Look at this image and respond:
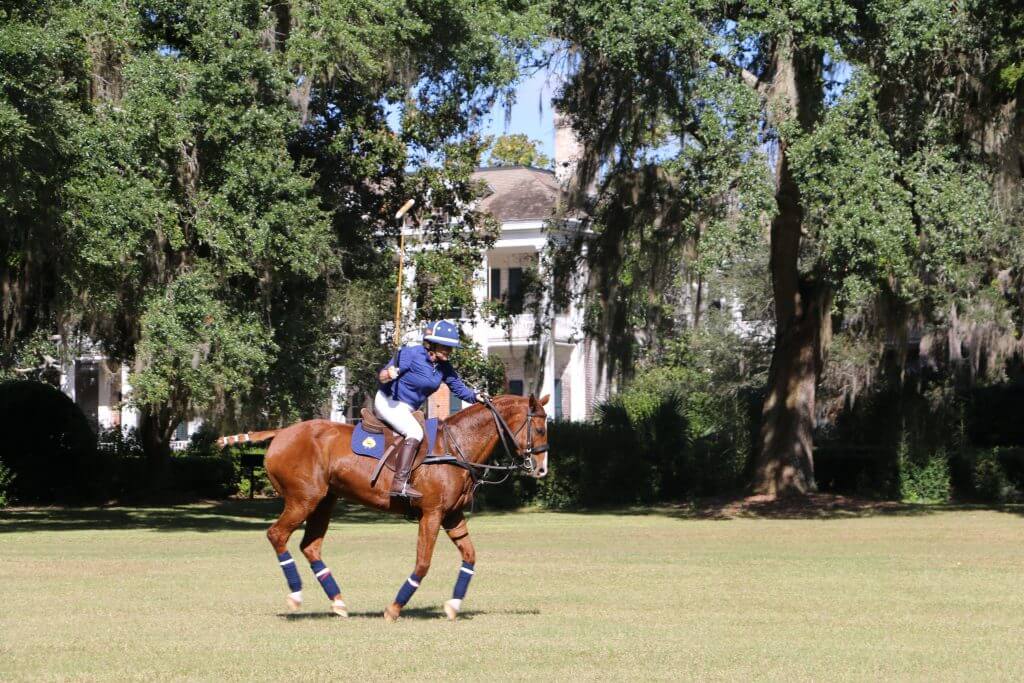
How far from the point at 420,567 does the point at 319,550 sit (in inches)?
38.4

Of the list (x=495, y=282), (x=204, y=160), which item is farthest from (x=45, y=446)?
(x=495, y=282)

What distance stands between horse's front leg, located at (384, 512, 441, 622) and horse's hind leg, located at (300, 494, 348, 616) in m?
0.51

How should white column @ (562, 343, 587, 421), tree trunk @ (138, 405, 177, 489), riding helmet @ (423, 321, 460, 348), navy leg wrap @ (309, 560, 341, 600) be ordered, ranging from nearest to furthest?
riding helmet @ (423, 321, 460, 348)
navy leg wrap @ (309, 560, 341, 600)
tree trunk @ (138, 405, 177, 489)
white column @ (562, 343, 587, 421)

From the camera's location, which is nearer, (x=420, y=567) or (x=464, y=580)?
(x=420, y=567)

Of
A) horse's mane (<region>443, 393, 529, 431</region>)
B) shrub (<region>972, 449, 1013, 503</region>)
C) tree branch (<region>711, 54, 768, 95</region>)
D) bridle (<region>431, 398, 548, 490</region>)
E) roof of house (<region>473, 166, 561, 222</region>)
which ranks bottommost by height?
shrub (<region>972, 449, 1013, 503</region>)

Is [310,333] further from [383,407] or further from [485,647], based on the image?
[485,647]

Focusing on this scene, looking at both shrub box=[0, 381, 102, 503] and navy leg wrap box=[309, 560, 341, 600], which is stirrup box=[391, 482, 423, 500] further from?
shrub box=[0, 381, 102, 503]

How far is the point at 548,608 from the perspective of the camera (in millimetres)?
13539

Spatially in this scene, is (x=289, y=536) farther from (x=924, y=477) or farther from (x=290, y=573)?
(x=924, y=477)

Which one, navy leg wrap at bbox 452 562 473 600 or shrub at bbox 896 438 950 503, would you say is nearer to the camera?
navy leg wrap at bbox 452 562 473 600

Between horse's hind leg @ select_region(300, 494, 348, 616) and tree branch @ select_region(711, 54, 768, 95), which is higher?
tree branch @ select_region(711, 54, 768, 95)

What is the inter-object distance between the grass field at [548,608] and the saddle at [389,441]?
1278mm

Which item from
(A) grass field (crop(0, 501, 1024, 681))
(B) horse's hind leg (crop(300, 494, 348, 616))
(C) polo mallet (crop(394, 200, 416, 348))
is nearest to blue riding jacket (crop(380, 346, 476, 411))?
(B) horse's hind leg (crop(300, 494, 348, 616))

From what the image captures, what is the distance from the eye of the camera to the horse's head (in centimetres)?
1241
